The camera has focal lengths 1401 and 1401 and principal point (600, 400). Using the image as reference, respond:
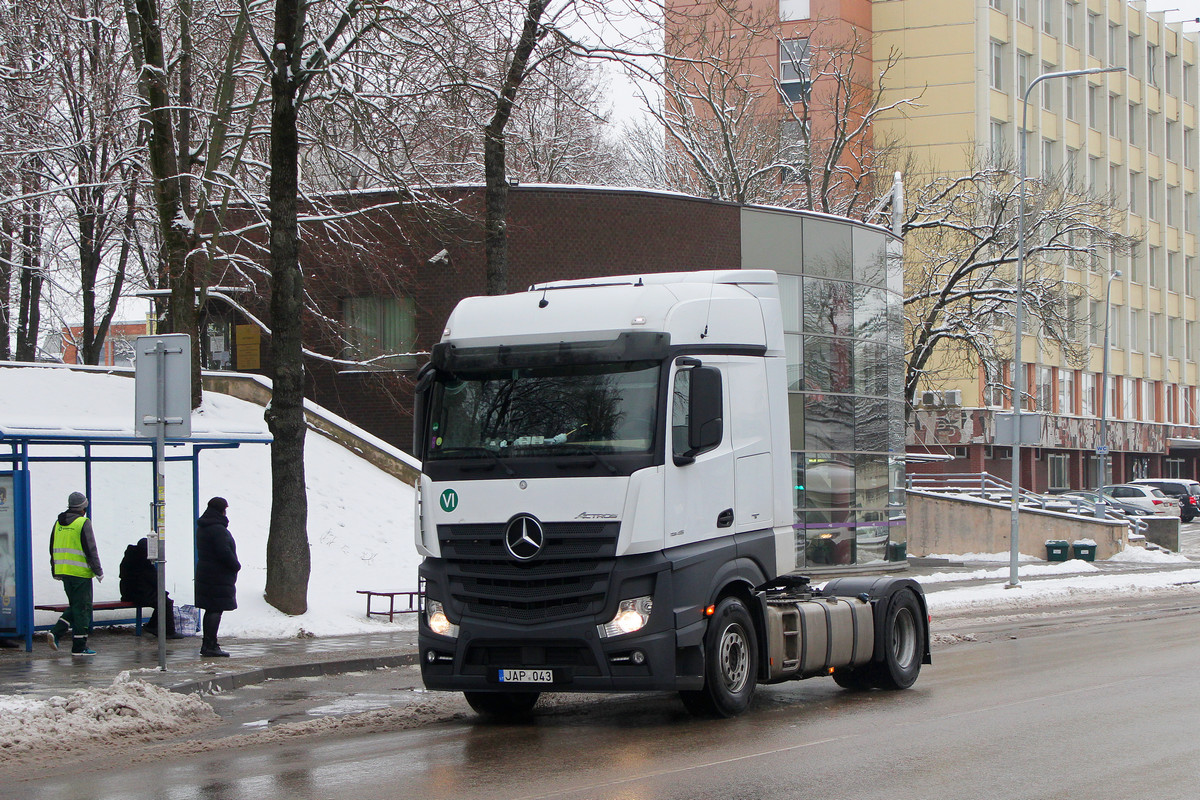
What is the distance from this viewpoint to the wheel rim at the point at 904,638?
42.8 ft

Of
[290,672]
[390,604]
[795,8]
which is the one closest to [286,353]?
[390,604]

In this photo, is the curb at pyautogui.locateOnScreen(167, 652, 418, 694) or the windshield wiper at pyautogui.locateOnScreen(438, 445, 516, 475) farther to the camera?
the curb at pyautogui.locateOnScreen(167, 652, 418, 694)

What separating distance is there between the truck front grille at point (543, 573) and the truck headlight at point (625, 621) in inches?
5.4

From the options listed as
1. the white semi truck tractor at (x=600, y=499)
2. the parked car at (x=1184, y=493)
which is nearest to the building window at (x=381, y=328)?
the white semi truck tractor at (x=600, y=499)

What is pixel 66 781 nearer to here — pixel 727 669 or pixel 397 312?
pixel 727 669

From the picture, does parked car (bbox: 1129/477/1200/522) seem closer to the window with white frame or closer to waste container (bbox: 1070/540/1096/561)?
the window with white frame

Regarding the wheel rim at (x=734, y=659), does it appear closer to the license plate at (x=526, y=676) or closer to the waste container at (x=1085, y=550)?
the license plate at (x=526, y=676)

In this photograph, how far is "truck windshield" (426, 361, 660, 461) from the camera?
10.3 m

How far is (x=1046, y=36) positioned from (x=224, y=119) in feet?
185

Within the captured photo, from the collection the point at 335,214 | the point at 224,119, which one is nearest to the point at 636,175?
the point at 335,214

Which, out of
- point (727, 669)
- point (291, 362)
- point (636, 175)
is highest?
point (636, 175)

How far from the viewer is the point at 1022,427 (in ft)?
84.3

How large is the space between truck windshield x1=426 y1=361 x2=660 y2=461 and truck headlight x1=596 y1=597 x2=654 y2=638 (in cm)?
110

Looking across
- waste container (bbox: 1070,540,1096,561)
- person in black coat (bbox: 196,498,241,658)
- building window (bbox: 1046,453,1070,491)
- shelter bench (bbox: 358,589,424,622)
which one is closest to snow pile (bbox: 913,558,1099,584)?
waste container (bbox: 1070,540,1096,561)
